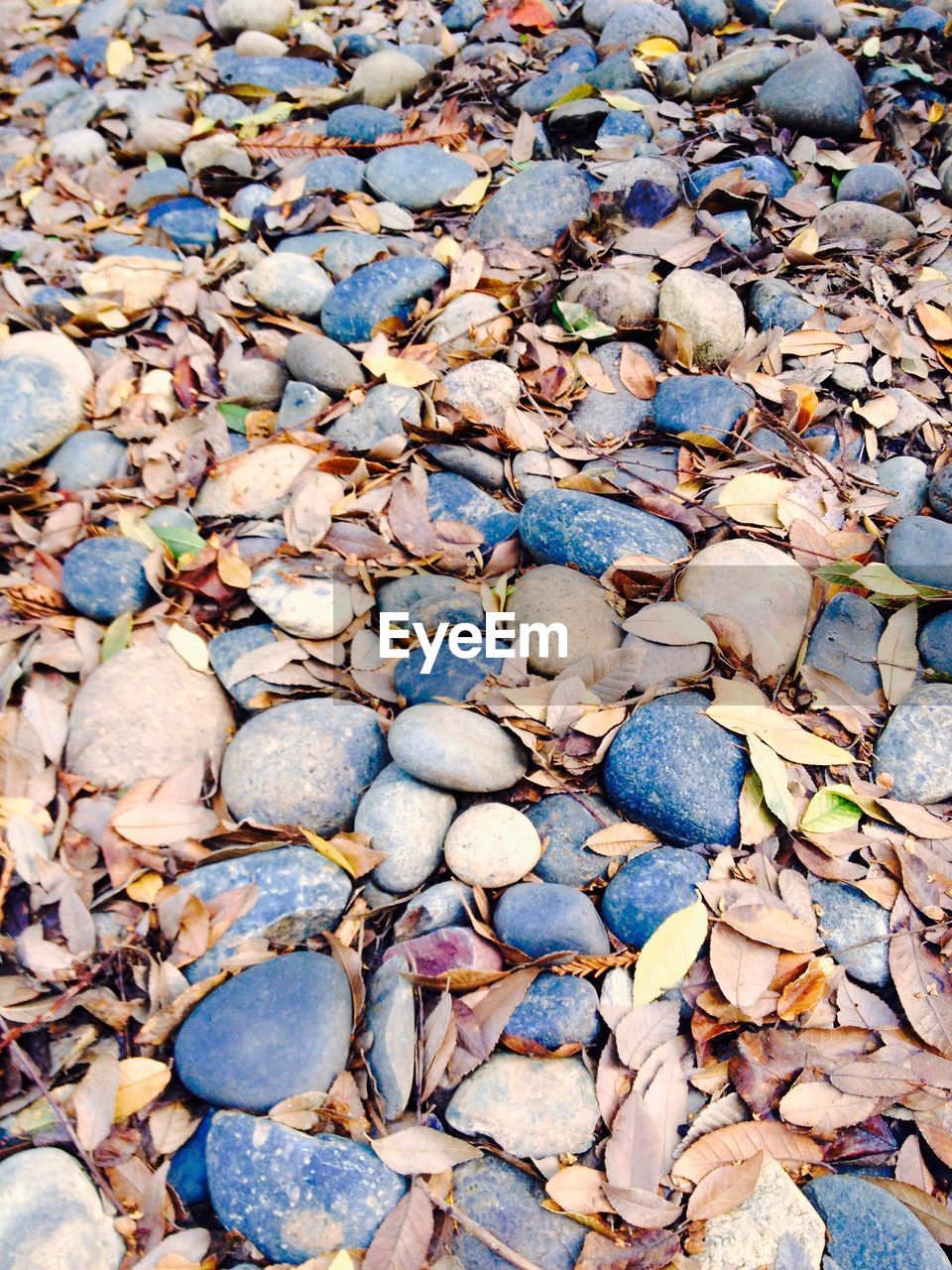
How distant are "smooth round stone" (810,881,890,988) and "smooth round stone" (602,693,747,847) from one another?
0.22 meters

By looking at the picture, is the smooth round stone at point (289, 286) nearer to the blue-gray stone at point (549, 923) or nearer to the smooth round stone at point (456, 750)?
the smooth round stone at point (456, 750)

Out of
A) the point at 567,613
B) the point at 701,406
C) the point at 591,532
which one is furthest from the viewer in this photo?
the point at 701,406

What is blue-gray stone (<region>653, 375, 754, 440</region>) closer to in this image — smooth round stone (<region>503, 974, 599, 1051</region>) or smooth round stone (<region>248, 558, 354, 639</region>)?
smooth round stone (<region>248, 558, 354, 639</region>)

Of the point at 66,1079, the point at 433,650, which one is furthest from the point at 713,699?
the point at 66,1079

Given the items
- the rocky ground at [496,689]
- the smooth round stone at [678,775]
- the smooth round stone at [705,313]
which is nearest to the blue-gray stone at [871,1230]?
the rocky ground at [496,689]

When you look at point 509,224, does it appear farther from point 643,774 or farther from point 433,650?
point 643,774

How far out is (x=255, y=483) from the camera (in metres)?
2.59

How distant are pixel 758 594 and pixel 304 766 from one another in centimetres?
116

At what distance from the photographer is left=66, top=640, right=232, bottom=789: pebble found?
212cm

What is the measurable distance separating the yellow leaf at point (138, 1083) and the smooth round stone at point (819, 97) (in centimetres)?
375

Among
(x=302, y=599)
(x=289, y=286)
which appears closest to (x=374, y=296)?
(x=289, y=286)

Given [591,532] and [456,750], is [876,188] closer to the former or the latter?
[591,532]

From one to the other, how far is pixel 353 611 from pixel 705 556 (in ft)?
3.02

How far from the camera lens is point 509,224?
3092 mm
